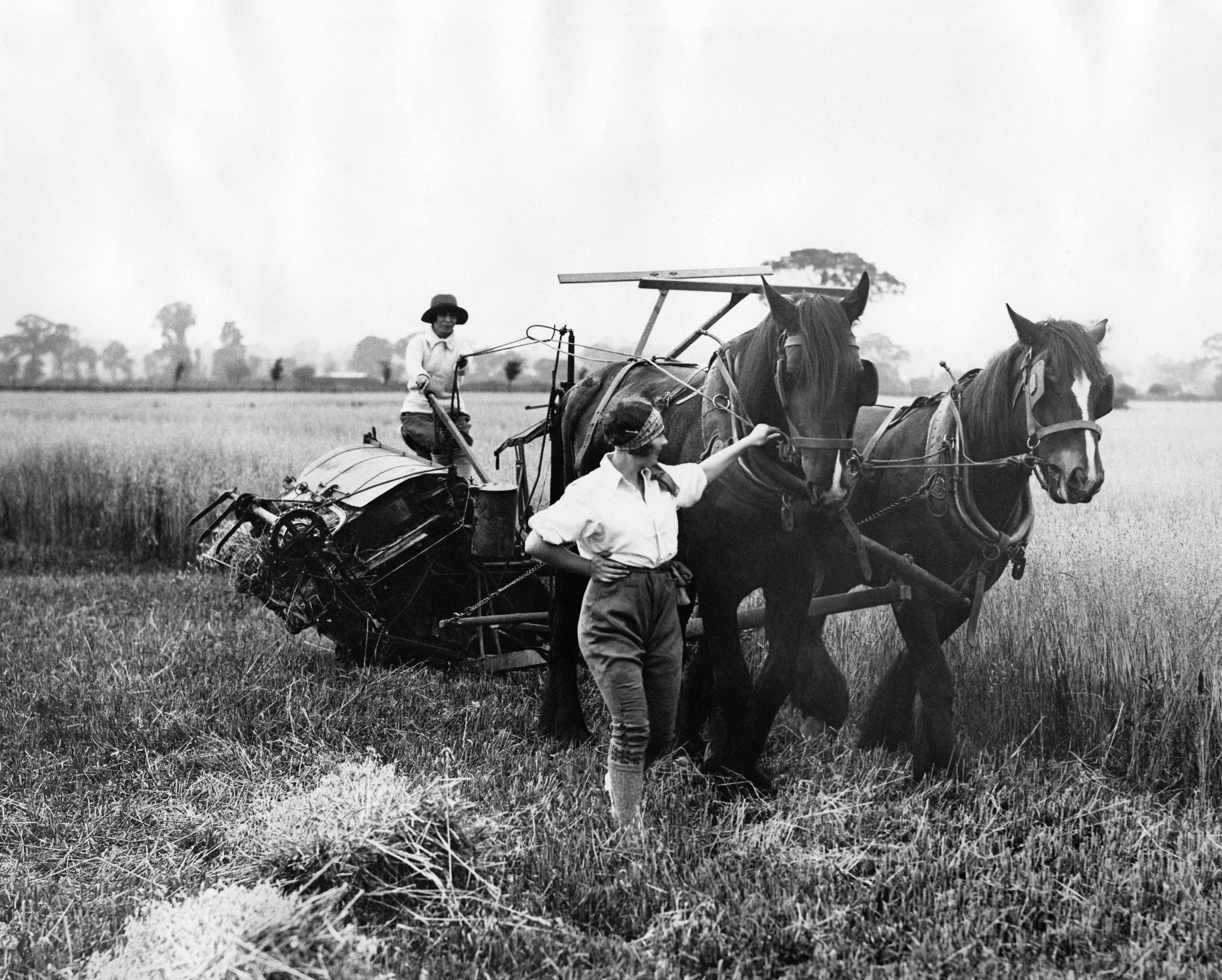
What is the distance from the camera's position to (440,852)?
3.74m

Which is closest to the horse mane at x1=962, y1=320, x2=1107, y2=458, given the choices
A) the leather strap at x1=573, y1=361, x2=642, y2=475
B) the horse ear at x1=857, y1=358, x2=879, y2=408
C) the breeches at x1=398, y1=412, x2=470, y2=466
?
the horse ear at x1=857, y1=358, x2=879, y2=408

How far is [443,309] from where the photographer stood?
7.67m

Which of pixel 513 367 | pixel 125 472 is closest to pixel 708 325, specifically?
pixel 513 367

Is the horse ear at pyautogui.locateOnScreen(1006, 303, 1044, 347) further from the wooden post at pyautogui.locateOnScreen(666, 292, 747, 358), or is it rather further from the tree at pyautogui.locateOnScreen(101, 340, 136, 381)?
the tree at pyautogui.locateOnScreen(101, 340, 136, 381)

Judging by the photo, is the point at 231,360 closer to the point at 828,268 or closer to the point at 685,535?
the point at 828,268

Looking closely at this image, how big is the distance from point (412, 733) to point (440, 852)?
1865mm

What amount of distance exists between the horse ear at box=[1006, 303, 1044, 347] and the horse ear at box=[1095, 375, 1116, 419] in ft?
0.99

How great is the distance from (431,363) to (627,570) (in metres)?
3.93

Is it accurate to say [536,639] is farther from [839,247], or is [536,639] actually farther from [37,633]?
[839,247]

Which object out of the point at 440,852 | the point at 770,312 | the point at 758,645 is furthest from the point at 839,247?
the point at 440,852

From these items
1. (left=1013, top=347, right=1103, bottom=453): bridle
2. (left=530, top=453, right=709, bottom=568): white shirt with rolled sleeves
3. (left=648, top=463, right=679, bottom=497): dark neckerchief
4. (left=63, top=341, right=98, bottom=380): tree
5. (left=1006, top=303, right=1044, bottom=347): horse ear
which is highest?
(left=63, top=341, right=98, bottom=380): tree

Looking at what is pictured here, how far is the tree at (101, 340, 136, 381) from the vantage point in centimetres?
1858

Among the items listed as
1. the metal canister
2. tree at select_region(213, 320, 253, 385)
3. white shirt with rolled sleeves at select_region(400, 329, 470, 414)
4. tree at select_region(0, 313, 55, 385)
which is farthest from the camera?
tree at select_region(213, 320, 253, 385)

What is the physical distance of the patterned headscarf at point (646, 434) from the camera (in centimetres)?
408
